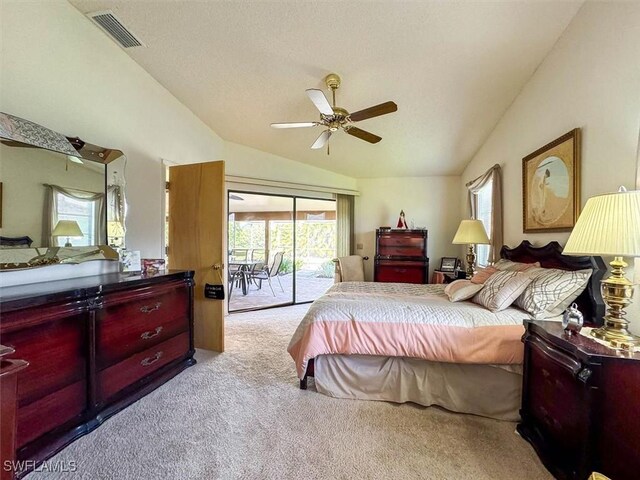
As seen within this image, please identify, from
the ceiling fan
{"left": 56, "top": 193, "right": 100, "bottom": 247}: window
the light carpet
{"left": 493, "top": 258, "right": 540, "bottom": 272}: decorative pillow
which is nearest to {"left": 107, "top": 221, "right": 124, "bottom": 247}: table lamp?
{"left": 56, "top": 193, "right": 100, "bottom": 247}: window

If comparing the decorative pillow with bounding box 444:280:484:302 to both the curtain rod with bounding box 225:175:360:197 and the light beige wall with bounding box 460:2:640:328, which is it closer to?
the light beige wall with bounding box 460:2:640:328

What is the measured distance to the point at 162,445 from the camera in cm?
173

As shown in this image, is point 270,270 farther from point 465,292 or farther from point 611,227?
point 611,227

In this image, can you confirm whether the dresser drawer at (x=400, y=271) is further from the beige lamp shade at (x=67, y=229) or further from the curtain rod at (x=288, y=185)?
the beige lamp shade at (x=67, y=229)

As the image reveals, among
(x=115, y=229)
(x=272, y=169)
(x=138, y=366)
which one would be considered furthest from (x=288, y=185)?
(x=138, y=366)

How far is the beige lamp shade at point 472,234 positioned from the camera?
11.6 feet

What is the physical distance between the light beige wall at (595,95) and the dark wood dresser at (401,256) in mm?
2230

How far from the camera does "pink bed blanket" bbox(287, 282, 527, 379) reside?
1948 mm

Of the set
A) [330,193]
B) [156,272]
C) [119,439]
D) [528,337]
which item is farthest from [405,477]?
[330,193]

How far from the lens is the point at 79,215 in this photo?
2.29 meters

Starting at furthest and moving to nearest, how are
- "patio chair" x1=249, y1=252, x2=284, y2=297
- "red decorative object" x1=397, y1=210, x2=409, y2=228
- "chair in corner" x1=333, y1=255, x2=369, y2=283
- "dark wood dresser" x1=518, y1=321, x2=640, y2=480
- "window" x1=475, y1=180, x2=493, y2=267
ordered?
"patio chair" x1=249, y1=252, x2=284, y2=297 < "red decorative object" x1=397, y1=210, x2=409, y2=228 < "chair in corner" x1=333, y1=255, x2=369, y2=283 < "window" x1=475, y1=180, x2=493, y2=267 < "dark wood dresser" x1=518, y1=321, x2=640, y2=480

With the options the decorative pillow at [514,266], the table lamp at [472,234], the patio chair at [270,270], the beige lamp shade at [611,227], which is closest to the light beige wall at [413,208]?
the patio chair at [270,270]

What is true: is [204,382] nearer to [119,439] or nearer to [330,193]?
[119,439]

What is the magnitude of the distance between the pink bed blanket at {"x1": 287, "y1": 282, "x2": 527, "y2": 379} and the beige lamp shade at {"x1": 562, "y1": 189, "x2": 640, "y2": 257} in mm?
762
